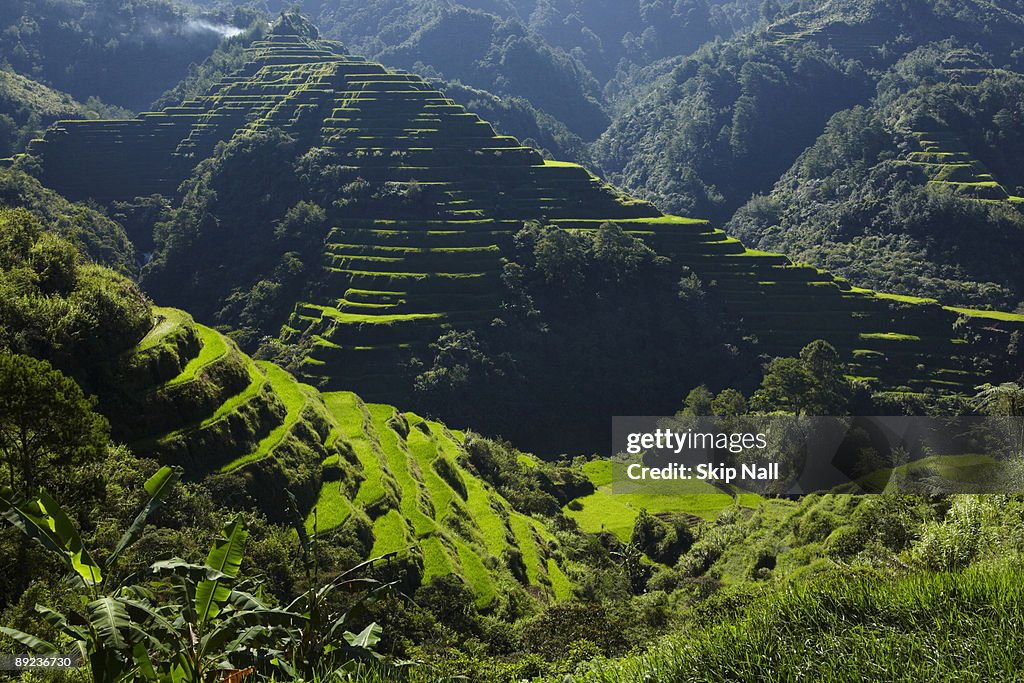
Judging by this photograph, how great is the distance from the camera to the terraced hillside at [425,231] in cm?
5788

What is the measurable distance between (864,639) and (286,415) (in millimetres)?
26137

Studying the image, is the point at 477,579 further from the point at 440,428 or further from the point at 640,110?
the point at 640,110

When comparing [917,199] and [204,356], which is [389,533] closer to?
[204,356]

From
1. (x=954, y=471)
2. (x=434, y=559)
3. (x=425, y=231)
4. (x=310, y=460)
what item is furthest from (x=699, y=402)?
(x=310, y=460)

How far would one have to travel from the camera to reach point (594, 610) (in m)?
21.3

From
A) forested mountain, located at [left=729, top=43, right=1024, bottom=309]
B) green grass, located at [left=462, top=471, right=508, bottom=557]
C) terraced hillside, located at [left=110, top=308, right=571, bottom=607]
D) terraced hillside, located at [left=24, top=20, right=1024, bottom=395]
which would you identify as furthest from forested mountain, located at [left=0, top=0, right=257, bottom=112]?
green grass, located at [left=462, top=471, right=508, bottom=557]

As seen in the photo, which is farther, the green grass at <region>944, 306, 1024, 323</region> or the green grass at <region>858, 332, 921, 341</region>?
the green grass at <region>944, 306, 1024, 323</region>

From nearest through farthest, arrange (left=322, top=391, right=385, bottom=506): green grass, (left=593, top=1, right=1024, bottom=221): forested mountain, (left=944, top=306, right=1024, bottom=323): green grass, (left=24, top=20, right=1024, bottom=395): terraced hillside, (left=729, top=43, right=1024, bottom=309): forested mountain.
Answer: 1. (left=322, top=391, right=385, bottom=506): green grass
2. (left=24, top=20, right=1024, bottom=395): terraced hillside
3. (left=944, top=306, right=1024, bottom=323): green grass
4. (left=729, top=43, right=1024, bottom=309): forested mountain
5. (left=593, top=1, right=1024, bottom=221): forested mountain

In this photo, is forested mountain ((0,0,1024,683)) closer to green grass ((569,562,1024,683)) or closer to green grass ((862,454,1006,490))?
green grass ((569,562,1024,683))

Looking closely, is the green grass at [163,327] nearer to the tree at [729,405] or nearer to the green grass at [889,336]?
the tree at [729,405]

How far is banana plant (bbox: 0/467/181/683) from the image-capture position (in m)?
4.68

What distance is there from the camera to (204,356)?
91.1 feet

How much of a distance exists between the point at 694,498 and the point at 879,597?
38.4m

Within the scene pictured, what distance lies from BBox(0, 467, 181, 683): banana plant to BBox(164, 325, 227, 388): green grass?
68.1 feet
